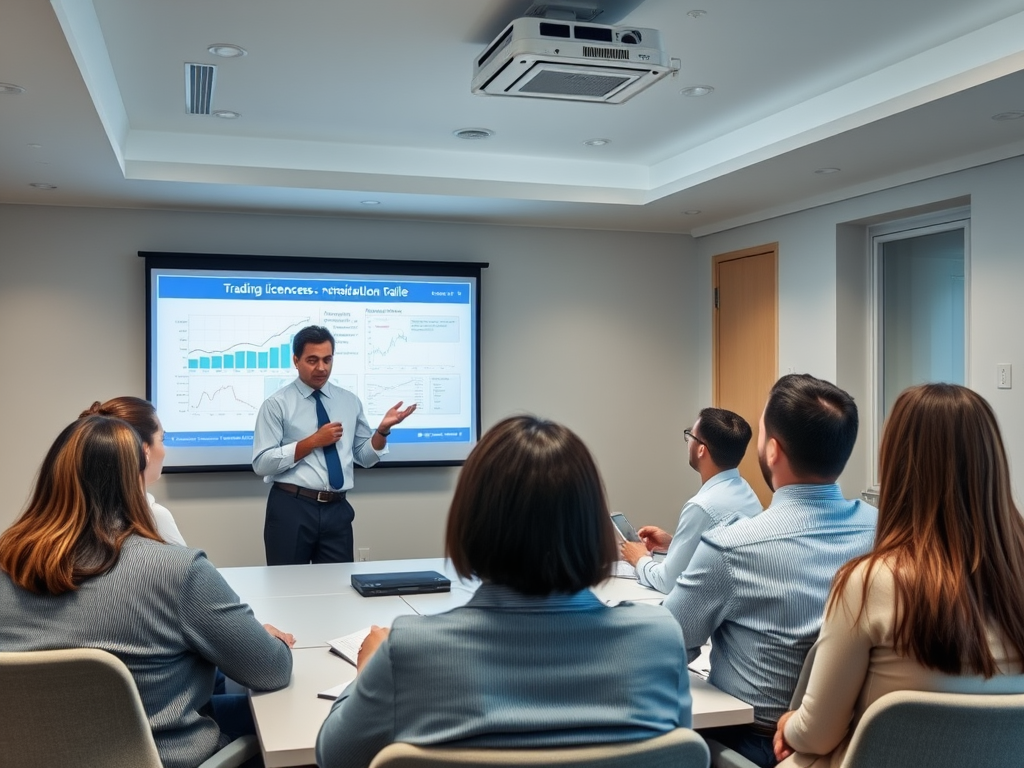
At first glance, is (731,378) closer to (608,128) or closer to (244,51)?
(608,128)

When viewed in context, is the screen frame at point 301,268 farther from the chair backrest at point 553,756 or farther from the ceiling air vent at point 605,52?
the chair backrest at point 553,756

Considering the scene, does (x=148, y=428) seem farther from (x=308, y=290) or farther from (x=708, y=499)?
(x=308, y=290)

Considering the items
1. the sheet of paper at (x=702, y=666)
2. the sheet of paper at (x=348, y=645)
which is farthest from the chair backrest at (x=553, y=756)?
the sheet of paper at (x=348, y=645)

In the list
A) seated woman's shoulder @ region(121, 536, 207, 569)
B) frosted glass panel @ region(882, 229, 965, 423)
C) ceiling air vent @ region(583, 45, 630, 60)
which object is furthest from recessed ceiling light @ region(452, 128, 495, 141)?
seated woman's shoulder @ region(121, 536, 207, 569)

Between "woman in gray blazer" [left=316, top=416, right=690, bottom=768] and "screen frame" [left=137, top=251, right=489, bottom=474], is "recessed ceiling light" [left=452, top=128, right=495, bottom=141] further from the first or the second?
"woman in gray blazer" [left=316, top=416, right=690, bottom=768]

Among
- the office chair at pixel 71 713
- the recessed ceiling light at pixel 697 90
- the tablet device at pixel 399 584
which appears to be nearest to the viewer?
the office chair at pixel 71 713

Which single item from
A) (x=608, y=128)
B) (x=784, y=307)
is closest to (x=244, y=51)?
(x=608, y=128)

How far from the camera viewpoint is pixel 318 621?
2.62 metres

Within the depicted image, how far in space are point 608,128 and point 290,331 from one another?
2.21 m

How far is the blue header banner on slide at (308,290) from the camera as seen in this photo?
209 inches

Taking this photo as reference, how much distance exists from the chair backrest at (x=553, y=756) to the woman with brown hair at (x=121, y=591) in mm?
720

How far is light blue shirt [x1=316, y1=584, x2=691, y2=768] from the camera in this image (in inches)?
50.3

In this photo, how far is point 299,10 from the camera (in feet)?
10.2

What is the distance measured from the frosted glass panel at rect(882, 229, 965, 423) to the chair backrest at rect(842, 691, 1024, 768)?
3.37 metres
